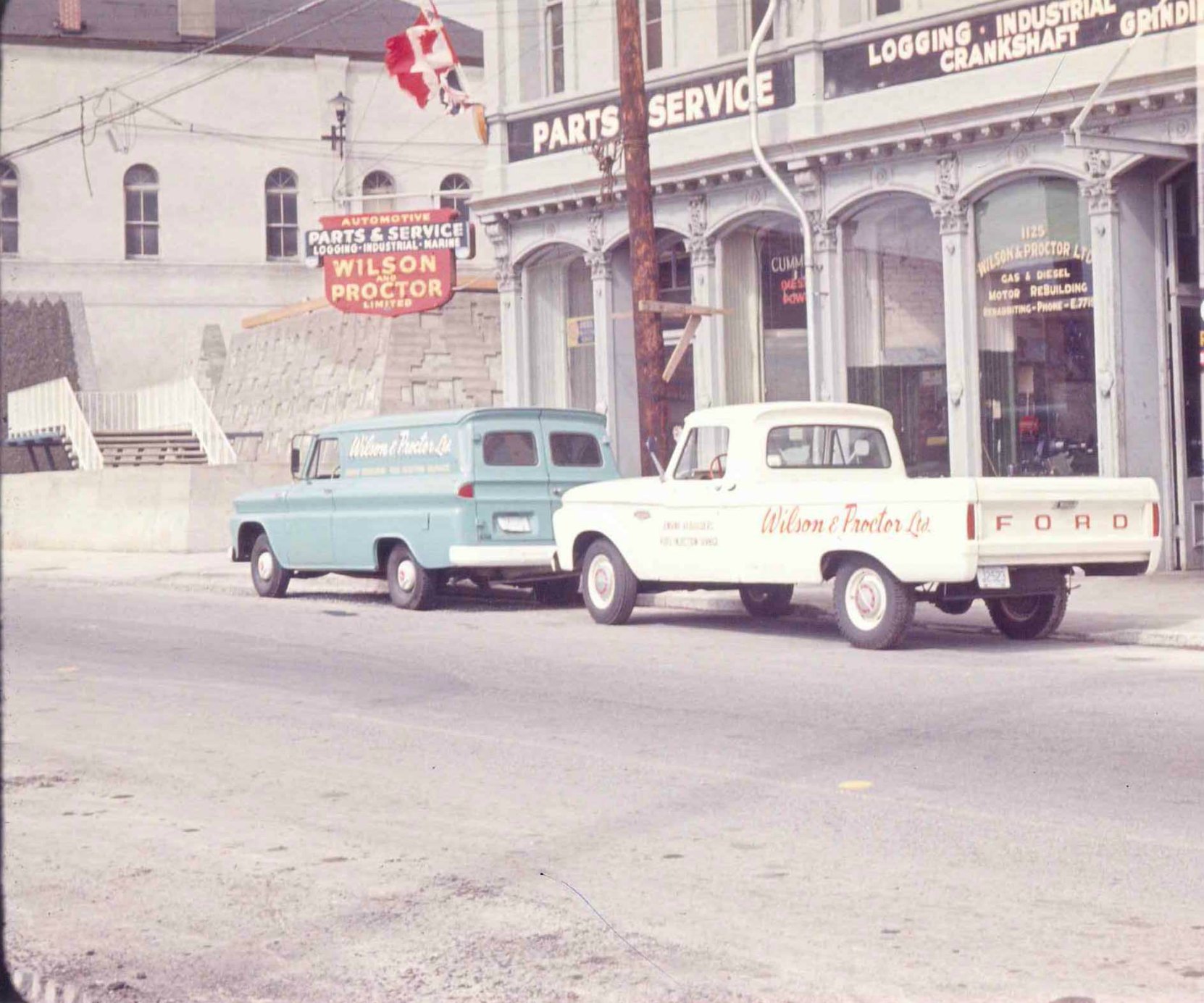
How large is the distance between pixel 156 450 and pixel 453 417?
675 inches

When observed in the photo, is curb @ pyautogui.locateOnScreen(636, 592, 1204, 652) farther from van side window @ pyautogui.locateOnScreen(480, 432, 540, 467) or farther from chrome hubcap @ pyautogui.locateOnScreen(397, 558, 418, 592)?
chrome hubcap @ pyautogui.locateOnScreen(397, 558, 418, 592)

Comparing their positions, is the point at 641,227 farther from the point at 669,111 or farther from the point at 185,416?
the point at 185,416

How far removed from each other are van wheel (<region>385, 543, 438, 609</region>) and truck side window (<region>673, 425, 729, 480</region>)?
3495 millimetres

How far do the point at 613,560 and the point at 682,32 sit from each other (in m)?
11.3

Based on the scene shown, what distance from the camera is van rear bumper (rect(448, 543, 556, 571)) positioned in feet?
57.8

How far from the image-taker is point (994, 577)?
13.3 m

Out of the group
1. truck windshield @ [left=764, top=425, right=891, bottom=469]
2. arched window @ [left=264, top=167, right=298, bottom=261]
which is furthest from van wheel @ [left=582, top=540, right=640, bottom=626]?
arched window @ [left=264, top=167, right=298, bottom=261]

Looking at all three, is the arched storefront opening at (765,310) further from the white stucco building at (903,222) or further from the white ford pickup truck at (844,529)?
the white ford pickup truck at (844,529)

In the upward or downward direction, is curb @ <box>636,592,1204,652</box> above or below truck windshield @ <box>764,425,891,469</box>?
below

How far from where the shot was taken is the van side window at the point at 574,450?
61.8ft

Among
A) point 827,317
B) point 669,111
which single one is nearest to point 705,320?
point 827,317

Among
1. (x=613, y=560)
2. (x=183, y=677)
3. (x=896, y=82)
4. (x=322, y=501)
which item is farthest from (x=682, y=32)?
(x=183, y=677)

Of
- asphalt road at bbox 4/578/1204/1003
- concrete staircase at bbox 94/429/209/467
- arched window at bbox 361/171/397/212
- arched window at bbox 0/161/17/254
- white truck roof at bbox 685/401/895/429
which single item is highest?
arched window at bbox 361/171/397/212

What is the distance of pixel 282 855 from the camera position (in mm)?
6945
